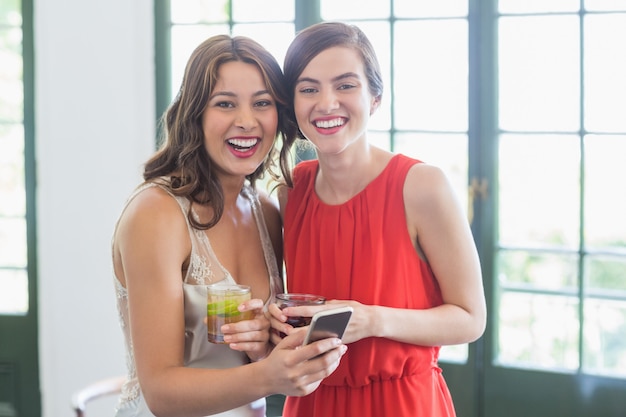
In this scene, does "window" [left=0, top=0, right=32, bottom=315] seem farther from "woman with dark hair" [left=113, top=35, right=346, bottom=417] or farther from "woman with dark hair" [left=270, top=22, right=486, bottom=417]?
"woman with dark hair" [left=270, top=22, right=486, bottom=417]

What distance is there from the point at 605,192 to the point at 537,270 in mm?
409

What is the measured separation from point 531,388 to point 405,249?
5.43 feet

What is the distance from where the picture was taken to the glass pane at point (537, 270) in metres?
3.35

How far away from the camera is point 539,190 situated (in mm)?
3398

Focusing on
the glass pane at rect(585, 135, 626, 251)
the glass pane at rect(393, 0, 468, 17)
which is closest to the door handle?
the glass pane at rect(585, 135, 626, 251)

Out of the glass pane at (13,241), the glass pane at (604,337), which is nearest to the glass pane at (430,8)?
the glass pane at (604,337)

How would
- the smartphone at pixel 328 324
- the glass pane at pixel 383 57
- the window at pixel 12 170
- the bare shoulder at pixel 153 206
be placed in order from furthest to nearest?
the window at pixel 12 170 < the glass pane at pixel 383 57 < the bare shoulder at pixel 153 206 < the smartphone at pixel 328 324

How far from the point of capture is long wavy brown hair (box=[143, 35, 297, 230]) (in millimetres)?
1907

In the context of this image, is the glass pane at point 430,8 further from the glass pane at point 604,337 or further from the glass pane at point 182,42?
the glass pane at point 604,337

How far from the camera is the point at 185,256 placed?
188cm

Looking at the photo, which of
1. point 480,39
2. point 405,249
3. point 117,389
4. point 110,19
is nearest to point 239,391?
point 405,249

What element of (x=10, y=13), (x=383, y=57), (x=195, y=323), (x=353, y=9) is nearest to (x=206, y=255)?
(x=195, y=323)

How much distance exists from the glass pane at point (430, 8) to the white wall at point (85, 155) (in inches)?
45.6

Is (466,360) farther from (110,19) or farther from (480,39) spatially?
(110,19)
